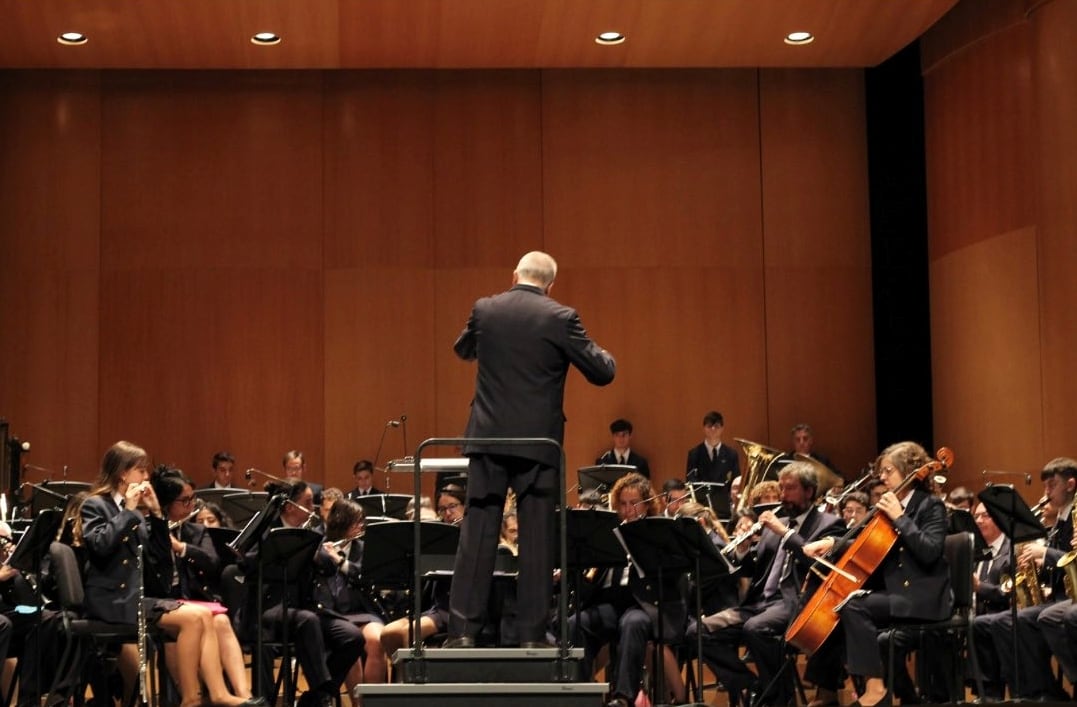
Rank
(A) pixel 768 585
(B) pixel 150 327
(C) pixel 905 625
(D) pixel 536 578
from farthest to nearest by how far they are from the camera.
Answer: (B) pixel 150 327
(A) pixel 768 585
(C) pixel 905 625
(D) pixel 536 578

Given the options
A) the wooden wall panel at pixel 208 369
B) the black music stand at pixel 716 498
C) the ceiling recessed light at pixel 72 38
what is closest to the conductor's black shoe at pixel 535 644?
the black music stand at pixel 716 498

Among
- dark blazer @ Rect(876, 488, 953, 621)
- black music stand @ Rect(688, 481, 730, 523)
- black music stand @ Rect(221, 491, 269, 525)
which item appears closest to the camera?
dark blazer @ Rect(876, 488, 953, 621)

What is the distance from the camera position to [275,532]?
23.6ft

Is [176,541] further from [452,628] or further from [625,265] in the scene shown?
[625,265]

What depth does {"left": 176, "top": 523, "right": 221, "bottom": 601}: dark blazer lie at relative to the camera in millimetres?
7652

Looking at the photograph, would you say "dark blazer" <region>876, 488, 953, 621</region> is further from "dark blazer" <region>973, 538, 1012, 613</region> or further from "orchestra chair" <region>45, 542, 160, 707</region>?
"orchestra chair" <region>45, 542, 160, 707</region>

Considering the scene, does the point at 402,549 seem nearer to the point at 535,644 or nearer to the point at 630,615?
the point at 630,615

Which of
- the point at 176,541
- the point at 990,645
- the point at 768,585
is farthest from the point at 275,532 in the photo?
the point at 990,645

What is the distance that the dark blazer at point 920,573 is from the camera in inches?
278

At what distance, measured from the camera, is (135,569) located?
7035mm

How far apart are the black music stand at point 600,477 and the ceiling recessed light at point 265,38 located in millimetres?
4584

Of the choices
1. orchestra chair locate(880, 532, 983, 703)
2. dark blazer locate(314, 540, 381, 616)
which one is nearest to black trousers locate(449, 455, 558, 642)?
orchestra chair locate(880, 532, 983, 703)

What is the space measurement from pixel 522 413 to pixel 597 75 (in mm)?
8263

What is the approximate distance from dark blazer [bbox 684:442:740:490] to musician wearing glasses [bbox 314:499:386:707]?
15.6ft
